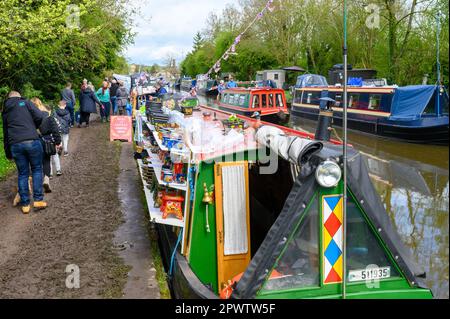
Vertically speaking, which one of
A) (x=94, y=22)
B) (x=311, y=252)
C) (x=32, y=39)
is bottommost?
(x=311, y=252)

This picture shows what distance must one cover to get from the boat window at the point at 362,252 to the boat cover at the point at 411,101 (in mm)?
15047

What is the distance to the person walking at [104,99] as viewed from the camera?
58.5 ft

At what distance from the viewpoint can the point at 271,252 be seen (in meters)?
3.28

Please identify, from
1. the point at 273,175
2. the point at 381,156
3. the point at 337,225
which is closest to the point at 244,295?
the point at 337,225

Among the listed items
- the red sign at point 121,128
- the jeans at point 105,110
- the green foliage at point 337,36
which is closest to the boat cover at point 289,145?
the green foliage at point 337,36

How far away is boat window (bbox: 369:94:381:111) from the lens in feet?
64.6

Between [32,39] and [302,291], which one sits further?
[32,39]

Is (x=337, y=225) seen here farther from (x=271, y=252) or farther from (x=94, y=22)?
(x=94, y=22)

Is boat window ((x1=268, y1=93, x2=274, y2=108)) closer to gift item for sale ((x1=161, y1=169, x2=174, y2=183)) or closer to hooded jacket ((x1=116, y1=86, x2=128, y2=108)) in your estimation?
hooded jacket ((x1=116, y1=86, x2=128, y2=108))

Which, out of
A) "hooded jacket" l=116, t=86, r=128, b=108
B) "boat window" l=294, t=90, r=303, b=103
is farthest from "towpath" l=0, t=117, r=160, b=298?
→ "boat window" l=294, t=90, r=303, b=103

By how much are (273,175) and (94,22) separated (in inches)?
618

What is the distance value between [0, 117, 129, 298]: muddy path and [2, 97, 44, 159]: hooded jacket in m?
1.13
